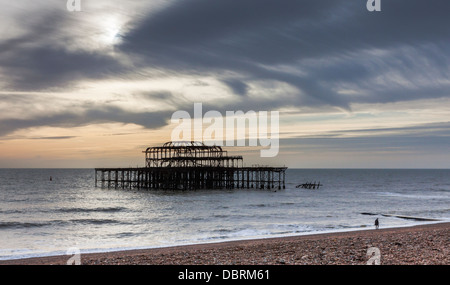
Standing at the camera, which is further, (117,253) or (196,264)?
(117,253)

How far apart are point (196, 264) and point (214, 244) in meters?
7.58

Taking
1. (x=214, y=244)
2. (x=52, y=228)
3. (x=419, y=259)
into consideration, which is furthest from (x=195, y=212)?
(x=419, y=259)
